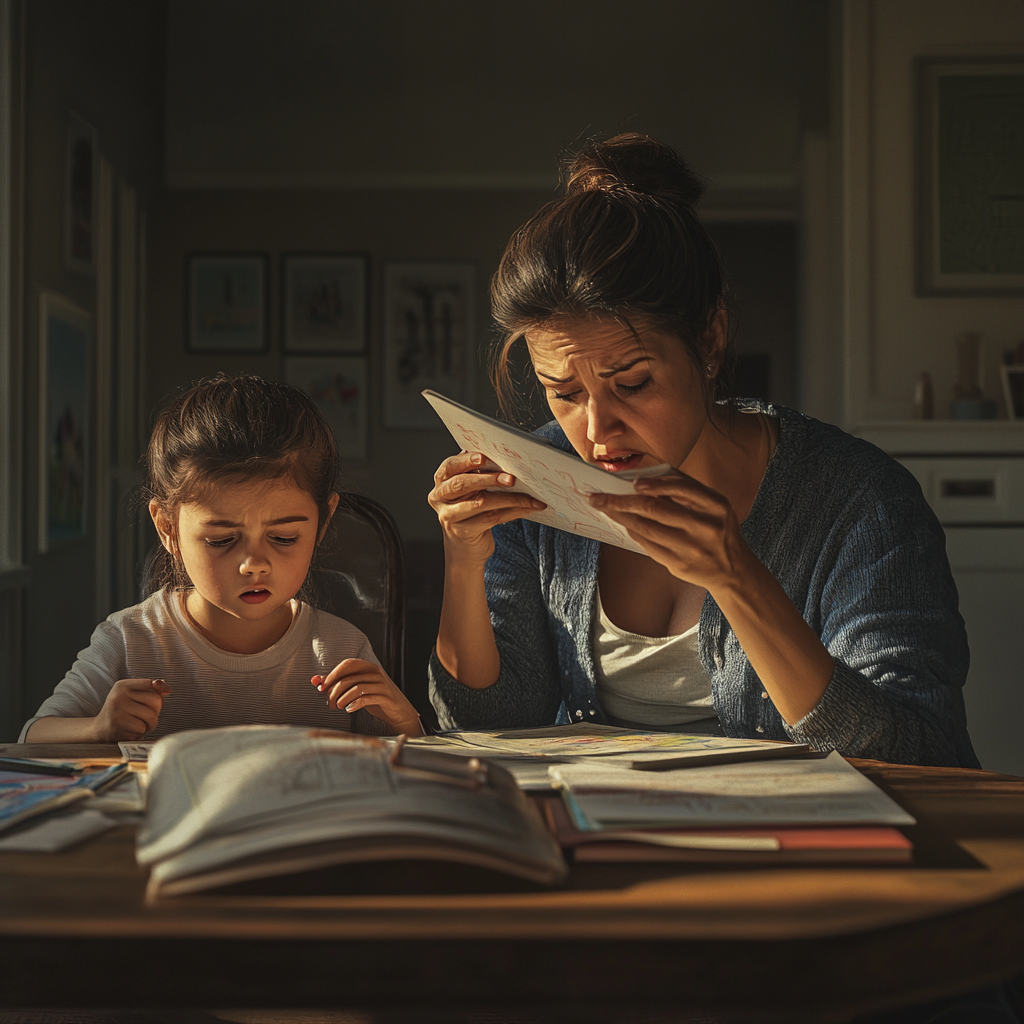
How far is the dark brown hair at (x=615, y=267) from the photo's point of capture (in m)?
1.13

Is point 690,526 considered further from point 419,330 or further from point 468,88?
point 468,88

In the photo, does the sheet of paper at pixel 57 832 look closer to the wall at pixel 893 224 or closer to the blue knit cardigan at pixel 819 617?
the blue knit cardigan at pixel 819 617

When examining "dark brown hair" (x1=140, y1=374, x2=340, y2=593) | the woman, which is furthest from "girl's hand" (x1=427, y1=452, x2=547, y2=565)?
"dark brown hair" (x1=140, y1=374, x2=340, y2=593)

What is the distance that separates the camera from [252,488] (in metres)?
1.23

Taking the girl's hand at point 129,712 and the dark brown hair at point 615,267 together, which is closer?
the girl's hand at point 129,712

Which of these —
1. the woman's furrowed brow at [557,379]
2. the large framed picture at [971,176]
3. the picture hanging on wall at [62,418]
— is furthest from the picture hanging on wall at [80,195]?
the large framed picture at [971,176]

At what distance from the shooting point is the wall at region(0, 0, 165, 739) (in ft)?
10.1

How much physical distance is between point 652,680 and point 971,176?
2.93 metres

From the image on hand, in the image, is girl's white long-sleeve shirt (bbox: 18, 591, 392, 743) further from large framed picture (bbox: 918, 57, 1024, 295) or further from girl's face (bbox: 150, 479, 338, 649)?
large framed picture (bbox: 918, 57, 1024, 295)

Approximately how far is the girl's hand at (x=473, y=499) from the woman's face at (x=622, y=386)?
0.12 meters

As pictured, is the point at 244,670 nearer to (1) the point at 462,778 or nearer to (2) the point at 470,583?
(2) the point at 470,583

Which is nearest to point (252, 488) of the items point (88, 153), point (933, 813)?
point (933, 813)

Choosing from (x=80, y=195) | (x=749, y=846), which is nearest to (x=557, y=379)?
(x=749, y=846)

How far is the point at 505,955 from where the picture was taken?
47cm
